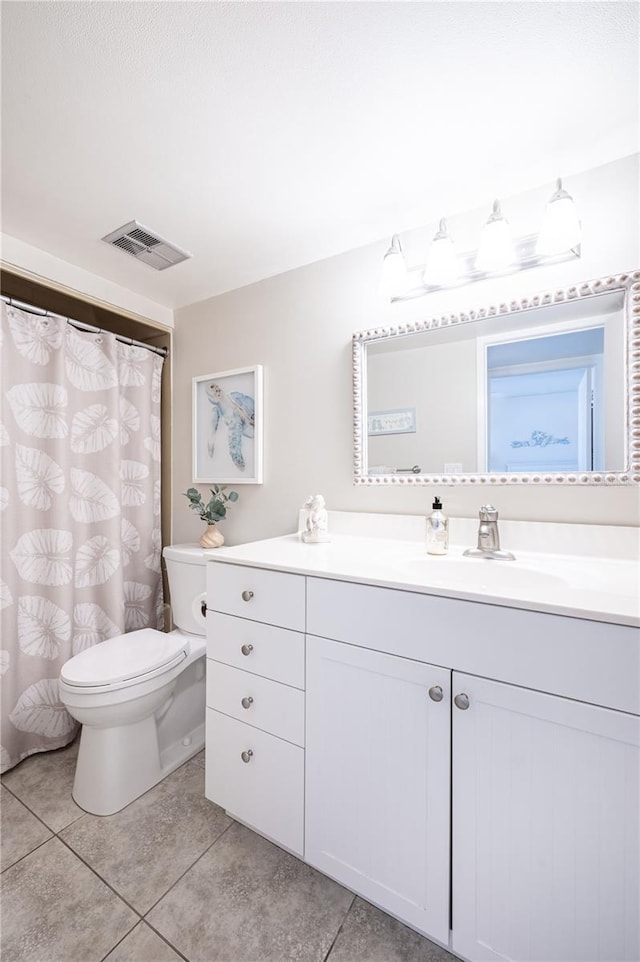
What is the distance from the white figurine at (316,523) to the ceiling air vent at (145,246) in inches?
47.8

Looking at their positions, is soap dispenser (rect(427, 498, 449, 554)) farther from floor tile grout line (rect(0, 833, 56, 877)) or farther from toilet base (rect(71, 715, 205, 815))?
floor tile grout line (rect(0, 833, 56, 877))

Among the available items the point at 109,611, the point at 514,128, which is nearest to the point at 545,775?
the point at 514,128

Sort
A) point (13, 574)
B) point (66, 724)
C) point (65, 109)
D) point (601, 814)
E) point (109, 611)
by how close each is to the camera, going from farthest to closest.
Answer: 1. point (109, 611)
2. point (66, 724)
3. point (13, 574)
4. point (65, 109)
5. point (601, 814)

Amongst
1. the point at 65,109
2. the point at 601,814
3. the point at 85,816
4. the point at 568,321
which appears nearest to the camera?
the point at 601,814

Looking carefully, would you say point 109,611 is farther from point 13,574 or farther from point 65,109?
point 65,109

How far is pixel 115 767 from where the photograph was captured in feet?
4.55

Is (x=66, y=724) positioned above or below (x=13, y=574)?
below

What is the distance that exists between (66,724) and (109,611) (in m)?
0.47

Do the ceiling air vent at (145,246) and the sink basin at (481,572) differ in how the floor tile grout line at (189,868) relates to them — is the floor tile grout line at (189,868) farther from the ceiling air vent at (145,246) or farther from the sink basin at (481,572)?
the ceiling air vent at (145,246)

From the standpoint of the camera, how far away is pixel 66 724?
1.72 m

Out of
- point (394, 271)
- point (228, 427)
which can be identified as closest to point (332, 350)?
point (394, 271)

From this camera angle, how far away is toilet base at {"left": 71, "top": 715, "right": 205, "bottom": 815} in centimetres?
137

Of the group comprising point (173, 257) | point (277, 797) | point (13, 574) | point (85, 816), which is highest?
point (173, 257)

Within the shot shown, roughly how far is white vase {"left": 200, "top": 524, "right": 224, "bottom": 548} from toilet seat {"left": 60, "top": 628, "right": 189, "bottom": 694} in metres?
0.41
